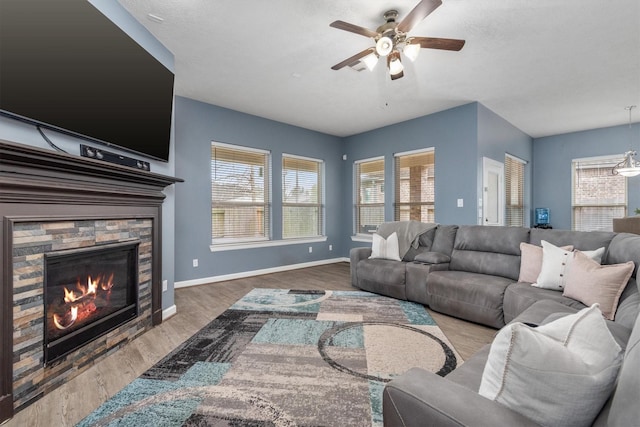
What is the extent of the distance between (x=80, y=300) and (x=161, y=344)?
27.2 inches

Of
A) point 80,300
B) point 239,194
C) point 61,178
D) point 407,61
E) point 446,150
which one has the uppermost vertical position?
point 407,61

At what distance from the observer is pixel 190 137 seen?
4281 mm

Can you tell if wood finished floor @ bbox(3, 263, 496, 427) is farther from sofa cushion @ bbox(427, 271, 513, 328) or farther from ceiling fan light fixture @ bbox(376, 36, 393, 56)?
ceiling fan light fixture @ bbox(376, 36, 393, 56)

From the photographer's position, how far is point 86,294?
Answer: 7.14 feet

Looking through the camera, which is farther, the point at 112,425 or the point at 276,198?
the point at 276,198

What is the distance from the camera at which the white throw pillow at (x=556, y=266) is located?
245cm

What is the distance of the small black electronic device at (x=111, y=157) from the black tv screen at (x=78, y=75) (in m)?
0.08

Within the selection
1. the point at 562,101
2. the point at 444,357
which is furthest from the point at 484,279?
the point at 562,101

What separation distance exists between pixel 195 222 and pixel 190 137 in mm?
1230

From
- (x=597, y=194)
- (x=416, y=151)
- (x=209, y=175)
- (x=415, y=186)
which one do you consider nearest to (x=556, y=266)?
(x=415, y=186)

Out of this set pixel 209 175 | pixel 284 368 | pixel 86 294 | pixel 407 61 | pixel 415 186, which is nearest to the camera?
pixel 284 368

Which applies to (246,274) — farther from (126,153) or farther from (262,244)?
(126,153)

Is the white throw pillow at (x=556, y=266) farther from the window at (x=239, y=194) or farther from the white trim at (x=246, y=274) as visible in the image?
the window at (x=239, y=194)

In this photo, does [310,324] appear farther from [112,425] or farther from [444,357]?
[112,425]
